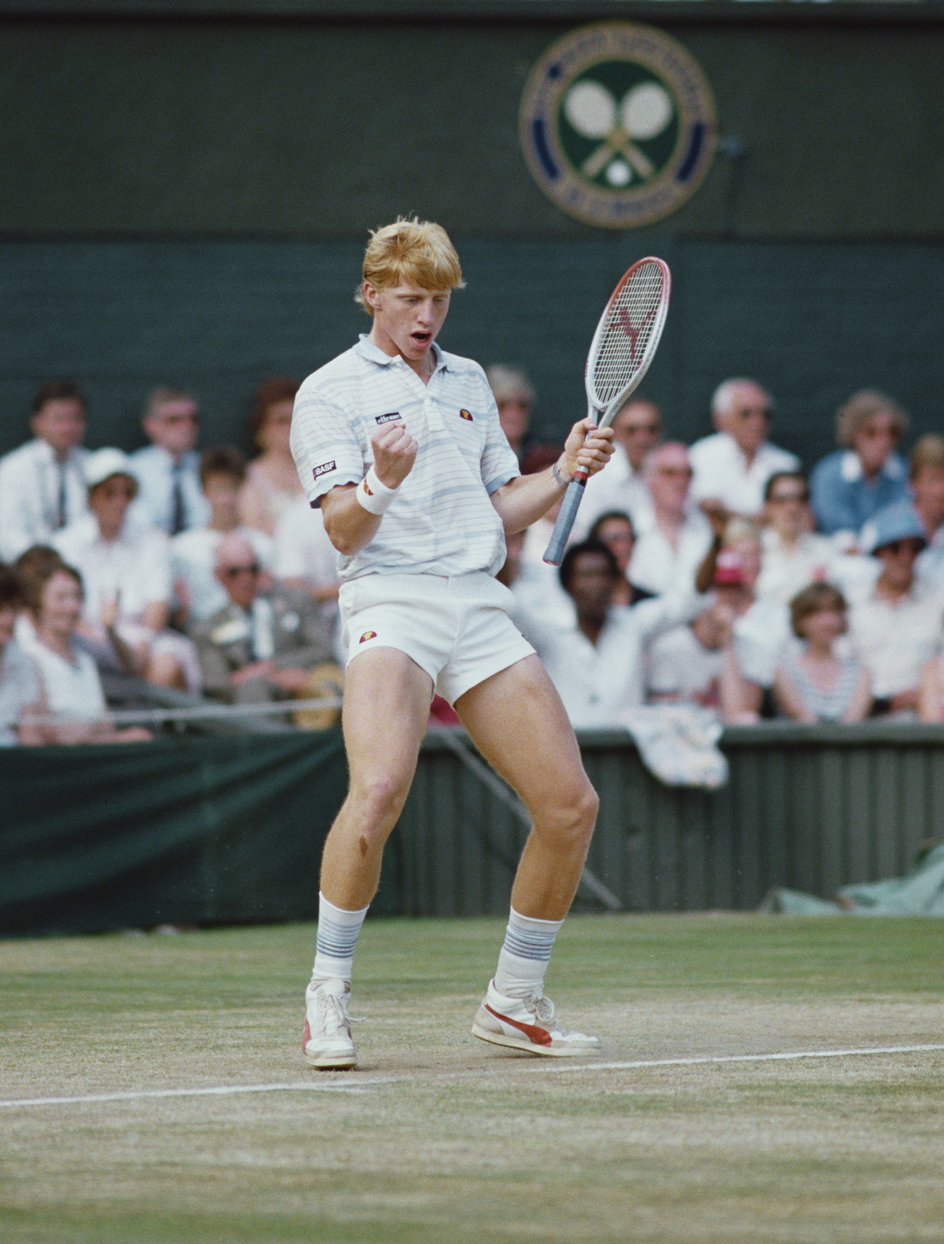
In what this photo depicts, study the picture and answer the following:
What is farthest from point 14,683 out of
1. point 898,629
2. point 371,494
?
point 371,494

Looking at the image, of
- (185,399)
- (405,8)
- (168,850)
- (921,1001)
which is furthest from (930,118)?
(921,1001)

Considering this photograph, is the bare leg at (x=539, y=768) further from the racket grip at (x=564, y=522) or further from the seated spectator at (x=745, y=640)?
the seated spectator at (x=745, y=640)

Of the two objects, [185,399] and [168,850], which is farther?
[185,399]

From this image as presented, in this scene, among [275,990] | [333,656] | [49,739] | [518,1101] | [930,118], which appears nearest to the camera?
[518,1101]

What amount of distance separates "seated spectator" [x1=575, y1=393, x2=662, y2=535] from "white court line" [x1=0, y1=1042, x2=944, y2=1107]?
23.1 feet

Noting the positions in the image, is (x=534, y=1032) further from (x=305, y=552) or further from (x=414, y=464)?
(x=305, y=552)

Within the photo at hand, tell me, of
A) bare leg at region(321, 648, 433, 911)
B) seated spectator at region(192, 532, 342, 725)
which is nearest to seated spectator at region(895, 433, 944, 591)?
seated spectator at region(192, 532, 342, 725)

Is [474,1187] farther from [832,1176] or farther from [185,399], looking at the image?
[185,399]

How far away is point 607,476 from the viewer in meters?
13.0

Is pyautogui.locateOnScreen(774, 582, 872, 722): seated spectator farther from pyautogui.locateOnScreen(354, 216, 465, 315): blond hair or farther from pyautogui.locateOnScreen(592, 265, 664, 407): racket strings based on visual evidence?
pyautogui.locateOnScreen(354, 216, 465, 315): blond hair

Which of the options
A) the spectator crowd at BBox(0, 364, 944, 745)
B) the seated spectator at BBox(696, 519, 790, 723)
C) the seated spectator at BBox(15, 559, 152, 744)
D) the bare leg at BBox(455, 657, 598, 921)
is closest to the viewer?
the bare leg at BBox(455, 657, 598, 921)

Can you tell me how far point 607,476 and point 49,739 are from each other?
3909 mm

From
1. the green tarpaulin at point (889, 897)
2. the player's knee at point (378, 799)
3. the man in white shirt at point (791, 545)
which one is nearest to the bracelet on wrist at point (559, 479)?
the player's knee at point (378, 799)

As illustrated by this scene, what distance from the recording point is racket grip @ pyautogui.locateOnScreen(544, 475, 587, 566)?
573cm
